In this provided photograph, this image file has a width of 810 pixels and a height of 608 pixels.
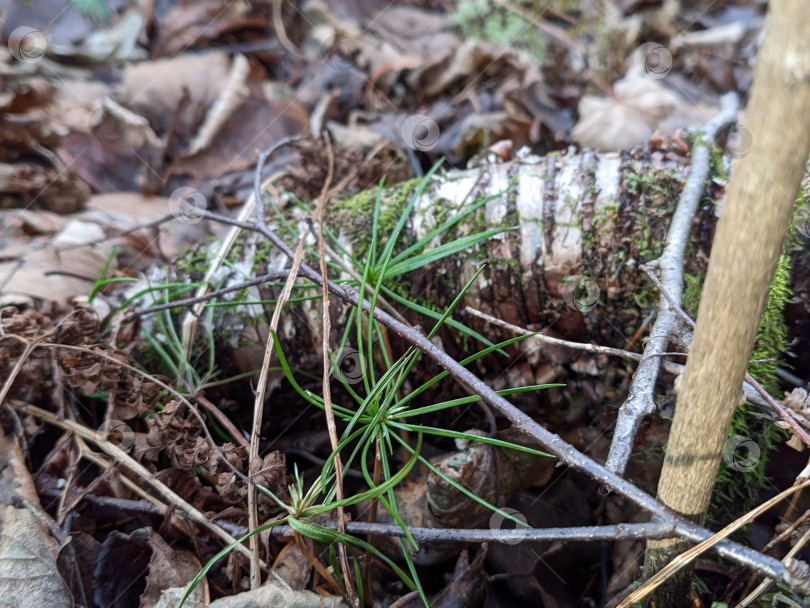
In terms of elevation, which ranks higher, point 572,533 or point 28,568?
point 572,533

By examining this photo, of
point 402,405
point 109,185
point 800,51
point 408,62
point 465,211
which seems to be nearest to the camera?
point 800,51

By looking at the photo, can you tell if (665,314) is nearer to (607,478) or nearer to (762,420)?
(762,420)

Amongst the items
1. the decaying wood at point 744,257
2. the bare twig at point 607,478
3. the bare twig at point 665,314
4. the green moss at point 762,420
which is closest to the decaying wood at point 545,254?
the bare twig at point 665,314

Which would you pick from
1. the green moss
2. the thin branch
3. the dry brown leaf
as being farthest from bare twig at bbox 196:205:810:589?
the dry brown leaf

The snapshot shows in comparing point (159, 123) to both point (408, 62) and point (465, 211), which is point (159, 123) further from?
point (465, 211)

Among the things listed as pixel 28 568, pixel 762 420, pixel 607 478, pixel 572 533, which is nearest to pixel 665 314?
pixel 762 420

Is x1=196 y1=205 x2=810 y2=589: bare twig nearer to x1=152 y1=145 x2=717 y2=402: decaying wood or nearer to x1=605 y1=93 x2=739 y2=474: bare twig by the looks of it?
x1=605 y1=93 x2=739 y2=474: bare twig

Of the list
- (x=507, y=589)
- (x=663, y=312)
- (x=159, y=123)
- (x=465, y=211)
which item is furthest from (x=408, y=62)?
(x=507, y=589)
